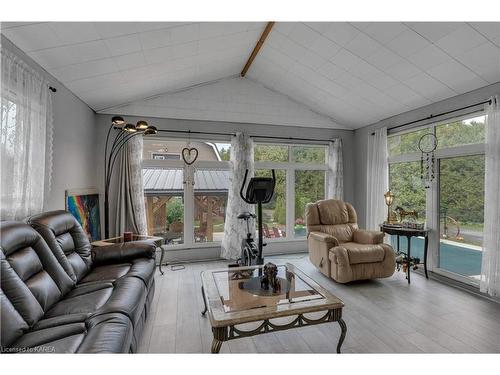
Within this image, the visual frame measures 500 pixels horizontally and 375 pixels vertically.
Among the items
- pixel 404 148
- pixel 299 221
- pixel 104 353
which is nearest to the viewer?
pixel 104 353

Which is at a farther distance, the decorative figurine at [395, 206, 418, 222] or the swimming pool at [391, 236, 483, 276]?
the decorative figurine at [395, 206, 418, 222]

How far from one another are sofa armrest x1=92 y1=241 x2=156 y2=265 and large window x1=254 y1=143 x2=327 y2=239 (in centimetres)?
251

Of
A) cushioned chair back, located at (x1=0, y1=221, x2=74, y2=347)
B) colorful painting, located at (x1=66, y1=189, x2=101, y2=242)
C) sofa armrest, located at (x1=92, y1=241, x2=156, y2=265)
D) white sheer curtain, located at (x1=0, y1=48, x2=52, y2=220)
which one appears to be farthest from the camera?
colorful painting, located at (x1=66, y1=189, x2=101, y2=242)

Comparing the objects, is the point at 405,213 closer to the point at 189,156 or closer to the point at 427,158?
the point at 427,158

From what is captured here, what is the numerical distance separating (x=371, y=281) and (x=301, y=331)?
169cm

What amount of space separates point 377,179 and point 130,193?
414cm

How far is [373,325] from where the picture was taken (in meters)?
2.34

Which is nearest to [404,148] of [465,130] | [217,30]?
[465,130]

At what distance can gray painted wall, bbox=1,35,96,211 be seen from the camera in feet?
8.78

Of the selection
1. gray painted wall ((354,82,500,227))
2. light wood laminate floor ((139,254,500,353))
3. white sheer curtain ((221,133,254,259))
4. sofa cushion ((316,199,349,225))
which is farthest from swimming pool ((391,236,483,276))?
white sheer curtain ((221,133,254,259))

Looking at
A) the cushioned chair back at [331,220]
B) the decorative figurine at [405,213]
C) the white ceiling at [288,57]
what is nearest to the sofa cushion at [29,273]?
the white ceiling at [288,57]

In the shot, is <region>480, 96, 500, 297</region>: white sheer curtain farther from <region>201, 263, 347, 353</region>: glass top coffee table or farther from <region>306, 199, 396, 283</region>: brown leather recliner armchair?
<region>201, 263, 347, 353</region>: glass top coffee table

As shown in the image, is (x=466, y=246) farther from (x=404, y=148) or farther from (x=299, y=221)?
(x=299, y=221)
